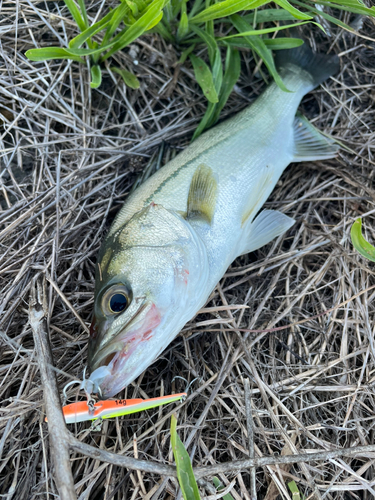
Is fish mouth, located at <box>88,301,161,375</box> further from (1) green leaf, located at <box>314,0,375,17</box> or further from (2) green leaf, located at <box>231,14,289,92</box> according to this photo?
(1) green leaf, located at <box>314,0,375,17</box>

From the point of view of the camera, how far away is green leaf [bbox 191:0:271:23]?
2.44 metres

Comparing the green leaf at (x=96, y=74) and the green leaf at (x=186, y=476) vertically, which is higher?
the green leaf at (x=96, y=74)

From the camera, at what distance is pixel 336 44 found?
126 inches

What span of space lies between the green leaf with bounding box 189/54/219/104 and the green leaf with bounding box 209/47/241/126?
22cm

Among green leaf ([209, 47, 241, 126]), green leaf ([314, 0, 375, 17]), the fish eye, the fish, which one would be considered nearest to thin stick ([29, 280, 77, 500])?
the fish

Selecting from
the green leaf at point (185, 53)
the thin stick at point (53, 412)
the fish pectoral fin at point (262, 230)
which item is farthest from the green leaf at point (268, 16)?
the thin stick at point (53, 412)

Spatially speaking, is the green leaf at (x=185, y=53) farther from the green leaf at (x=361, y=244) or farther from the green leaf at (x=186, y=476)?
the green leaf at (x=186, y=476)

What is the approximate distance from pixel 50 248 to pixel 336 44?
9.74 feet

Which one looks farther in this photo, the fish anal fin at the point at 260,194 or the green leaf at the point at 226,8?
the fish anal fin at the point at 260,194

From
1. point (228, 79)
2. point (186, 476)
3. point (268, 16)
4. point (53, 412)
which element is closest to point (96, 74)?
point (228, 79)

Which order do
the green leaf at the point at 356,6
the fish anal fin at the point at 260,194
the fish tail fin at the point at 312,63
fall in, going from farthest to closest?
the fish tail fin at the point at 312,63 → the fish anal fin at the point at 260,194 → the green leaf at the point at 356,6

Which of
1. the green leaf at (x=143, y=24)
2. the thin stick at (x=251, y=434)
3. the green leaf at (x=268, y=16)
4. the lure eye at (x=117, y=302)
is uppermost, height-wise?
the green leaf at (x=143, y=24)

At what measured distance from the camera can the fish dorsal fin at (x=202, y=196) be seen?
2398mm

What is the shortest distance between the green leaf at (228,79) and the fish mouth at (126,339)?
5.95 ft
